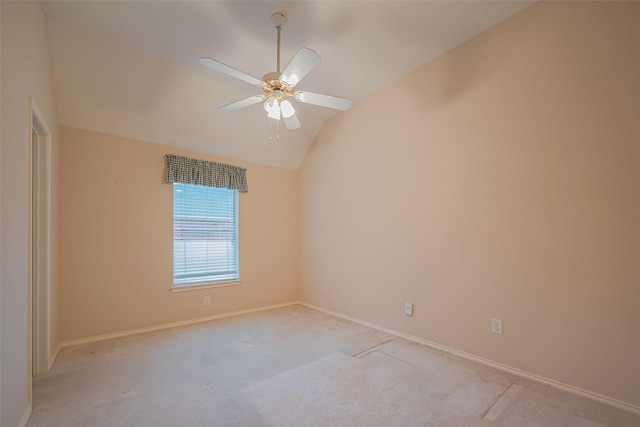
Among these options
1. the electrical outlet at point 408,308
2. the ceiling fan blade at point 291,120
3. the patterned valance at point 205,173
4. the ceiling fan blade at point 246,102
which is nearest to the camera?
the ceiling fan blade at point 246,102

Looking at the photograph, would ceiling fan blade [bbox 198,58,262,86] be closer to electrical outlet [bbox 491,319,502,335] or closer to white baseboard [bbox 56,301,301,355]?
electrical outlet [bbox 491,319,502,335]

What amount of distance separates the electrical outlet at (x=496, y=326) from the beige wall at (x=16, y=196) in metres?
3.16

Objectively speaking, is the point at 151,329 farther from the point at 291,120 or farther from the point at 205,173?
the point at 291,120

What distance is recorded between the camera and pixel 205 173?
380 cm

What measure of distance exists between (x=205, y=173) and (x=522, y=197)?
351 cm

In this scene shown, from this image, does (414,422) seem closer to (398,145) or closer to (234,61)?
(398,145)

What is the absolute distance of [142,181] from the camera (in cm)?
340

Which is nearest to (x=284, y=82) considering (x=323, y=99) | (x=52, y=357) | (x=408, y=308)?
(x=323, y=99)

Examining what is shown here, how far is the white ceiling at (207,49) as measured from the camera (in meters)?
2.26

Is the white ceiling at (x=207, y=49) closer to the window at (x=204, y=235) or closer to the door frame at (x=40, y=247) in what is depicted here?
the window at (x=204, y=235)

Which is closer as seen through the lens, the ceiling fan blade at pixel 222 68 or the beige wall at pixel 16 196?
the beige wall at pixel 16 196

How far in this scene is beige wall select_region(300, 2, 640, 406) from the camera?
1.89 m

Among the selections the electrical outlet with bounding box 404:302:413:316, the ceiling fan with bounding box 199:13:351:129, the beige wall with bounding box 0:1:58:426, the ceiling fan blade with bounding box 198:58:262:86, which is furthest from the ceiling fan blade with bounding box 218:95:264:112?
the electrical outlet with bounding box 404:302:413:316

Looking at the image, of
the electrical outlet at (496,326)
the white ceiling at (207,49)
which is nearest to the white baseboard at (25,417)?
the white ceiling at (207,49)
